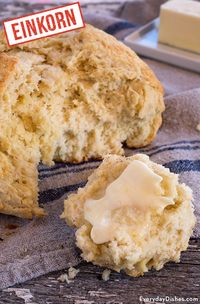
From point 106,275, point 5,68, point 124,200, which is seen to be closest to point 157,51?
point 5,68

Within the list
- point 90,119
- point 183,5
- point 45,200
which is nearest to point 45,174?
point 45,200

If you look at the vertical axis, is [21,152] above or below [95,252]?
above

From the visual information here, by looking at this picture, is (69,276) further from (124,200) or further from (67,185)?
(67,185)

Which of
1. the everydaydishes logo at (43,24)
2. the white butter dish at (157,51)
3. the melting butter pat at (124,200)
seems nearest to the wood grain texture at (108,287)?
the melting butter pat at (124,200)

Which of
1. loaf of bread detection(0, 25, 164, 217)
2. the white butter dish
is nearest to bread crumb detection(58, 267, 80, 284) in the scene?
loaf of bread detection(0, 25, 164, 217)

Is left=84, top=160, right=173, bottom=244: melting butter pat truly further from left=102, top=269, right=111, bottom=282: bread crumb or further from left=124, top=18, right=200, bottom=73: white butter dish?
left=124, top=18, right=200, bottom=73: white butter dish

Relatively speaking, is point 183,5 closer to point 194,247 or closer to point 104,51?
point 104,51
